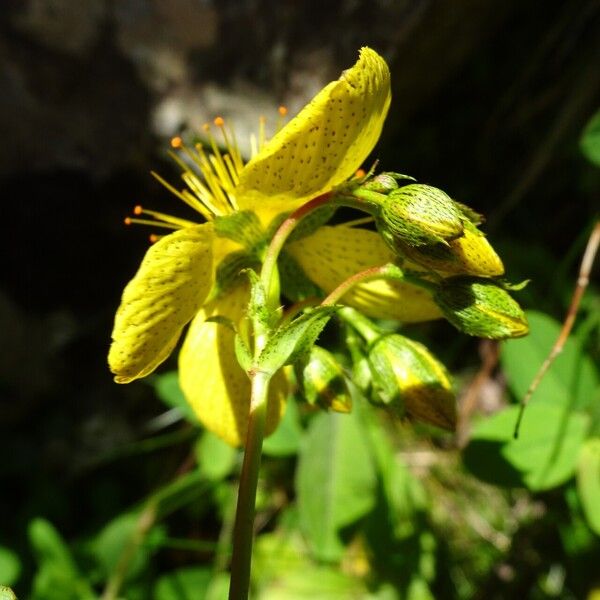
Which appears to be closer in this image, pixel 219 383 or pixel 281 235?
pixel 281 235

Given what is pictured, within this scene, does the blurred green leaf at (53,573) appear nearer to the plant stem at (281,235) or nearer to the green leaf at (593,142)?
the plant stem at (281,235)


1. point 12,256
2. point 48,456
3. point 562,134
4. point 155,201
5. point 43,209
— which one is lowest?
point 48,456

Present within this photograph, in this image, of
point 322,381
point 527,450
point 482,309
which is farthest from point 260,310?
point 527,450

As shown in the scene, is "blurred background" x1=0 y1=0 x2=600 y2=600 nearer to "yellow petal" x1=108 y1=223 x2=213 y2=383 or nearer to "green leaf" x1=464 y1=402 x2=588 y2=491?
"green leaf" x1=464 y1=402 x2=588 y2=491

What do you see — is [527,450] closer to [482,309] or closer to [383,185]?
[482,309]

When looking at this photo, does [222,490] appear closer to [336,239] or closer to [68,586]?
[68,586]

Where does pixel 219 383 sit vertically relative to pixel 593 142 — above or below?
below

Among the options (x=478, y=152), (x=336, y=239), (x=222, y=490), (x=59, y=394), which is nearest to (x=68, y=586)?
(x=222, y=490)
